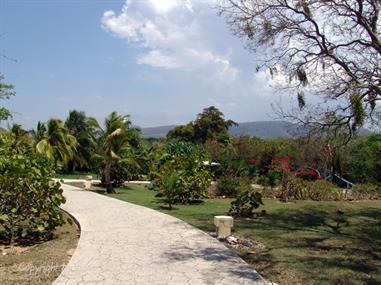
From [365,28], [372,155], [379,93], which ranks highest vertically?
[365,28]

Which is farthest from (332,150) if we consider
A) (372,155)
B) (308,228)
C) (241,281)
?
(372,155)

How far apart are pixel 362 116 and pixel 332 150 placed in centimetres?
290

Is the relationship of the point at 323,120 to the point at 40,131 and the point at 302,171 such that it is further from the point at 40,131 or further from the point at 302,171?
the point at 40,131

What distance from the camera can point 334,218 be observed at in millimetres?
12945

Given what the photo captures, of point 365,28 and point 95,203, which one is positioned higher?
point 365,28

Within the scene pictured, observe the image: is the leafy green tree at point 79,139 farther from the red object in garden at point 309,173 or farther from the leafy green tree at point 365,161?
the leafy green tree at point 365,161

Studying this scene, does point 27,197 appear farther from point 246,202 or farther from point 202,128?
point 202,128

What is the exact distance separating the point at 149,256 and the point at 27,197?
3083mm

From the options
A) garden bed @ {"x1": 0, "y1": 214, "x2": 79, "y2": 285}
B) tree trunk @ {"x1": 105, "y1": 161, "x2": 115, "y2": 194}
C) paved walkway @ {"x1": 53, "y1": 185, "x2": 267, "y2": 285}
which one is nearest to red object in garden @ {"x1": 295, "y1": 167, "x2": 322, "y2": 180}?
tree trunk @ {"x1": 105, "y1": 161, "x2": 115, "y2": 194}

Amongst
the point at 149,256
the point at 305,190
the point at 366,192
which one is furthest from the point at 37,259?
the point at 366,192

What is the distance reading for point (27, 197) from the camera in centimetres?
898

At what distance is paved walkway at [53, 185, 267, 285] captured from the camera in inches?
250

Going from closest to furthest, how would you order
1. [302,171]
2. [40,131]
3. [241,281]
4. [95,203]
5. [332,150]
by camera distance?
[241,281]
[332,150]
[95,203]
[302,171]
[40,131]

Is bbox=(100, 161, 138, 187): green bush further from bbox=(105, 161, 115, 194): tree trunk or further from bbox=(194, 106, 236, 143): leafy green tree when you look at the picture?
bbox=(194, 106, 236, 143): leafy green tree
